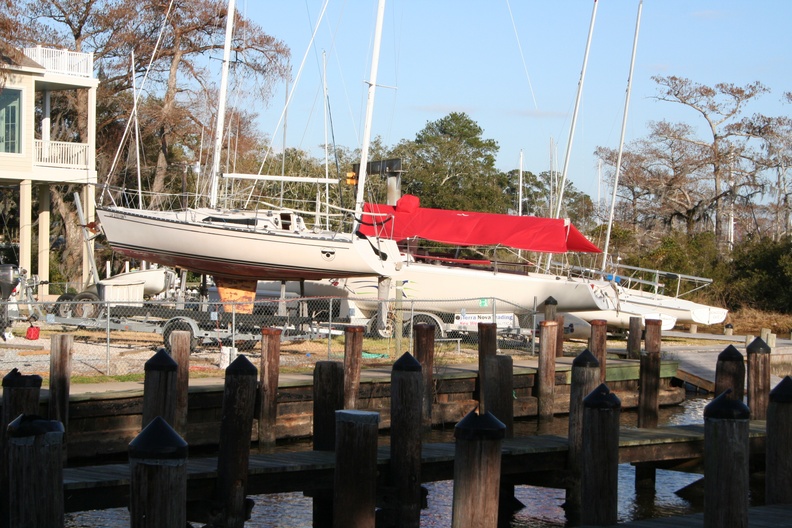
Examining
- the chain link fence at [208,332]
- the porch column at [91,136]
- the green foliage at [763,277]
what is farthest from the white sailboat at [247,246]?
the green foliage at [763,277]

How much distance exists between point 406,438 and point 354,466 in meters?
1.27

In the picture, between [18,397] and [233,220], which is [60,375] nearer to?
[18,397]

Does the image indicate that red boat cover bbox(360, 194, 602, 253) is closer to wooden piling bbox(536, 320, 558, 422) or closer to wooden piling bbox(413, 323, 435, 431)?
wooden piling bbox(536, 320, 558, 422)

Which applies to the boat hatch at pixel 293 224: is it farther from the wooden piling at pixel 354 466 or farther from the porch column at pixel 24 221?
the wooden piling at pixel 354 466

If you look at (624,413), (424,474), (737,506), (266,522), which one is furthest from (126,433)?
(624,413)

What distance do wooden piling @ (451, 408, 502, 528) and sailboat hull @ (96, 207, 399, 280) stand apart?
56.4 feet

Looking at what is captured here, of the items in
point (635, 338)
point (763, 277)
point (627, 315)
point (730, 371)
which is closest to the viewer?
point (730, 371)

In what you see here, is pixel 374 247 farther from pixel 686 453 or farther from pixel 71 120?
pixel 71 120

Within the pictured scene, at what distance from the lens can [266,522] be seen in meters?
11.4

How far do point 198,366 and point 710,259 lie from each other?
26693 mm

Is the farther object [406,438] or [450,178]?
[450,178]

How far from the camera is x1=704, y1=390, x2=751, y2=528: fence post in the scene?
764 cm

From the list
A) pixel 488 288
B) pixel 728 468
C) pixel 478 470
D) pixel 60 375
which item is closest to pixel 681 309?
pixel 488 288

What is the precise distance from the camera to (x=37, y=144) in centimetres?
3234
